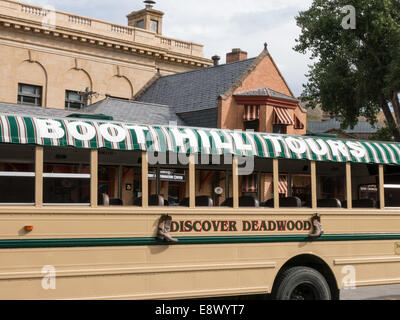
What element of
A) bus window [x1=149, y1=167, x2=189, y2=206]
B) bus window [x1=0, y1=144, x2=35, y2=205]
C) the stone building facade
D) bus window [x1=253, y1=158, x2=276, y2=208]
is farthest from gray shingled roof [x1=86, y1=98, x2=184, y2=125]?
bus window [x1=0, y1=144, x2=35, y2=205]

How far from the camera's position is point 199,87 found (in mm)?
34812

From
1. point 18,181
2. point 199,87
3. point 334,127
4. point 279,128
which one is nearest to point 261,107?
point 279,128

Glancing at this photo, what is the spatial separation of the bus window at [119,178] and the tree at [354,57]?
65.5 feet

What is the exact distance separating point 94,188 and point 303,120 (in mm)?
29067

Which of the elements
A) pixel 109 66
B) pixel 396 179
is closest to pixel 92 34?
pixel 109 66

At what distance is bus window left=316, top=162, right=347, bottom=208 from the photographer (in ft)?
31.0

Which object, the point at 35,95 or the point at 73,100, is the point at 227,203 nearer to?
the point at 35,95

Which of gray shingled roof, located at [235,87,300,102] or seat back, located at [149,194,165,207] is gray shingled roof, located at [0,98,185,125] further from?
seat back, located at [149,194,165,207]

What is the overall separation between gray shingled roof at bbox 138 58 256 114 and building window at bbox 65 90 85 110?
4.63 m

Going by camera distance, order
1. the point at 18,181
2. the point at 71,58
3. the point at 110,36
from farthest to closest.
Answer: the point at 110,36 < the point at 71,58 < the point at 18,181

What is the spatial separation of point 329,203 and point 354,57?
21286 mm

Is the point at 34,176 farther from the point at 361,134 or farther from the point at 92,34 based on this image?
the point at 361,134

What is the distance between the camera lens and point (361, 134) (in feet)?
257

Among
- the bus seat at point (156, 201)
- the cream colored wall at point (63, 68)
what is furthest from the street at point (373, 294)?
the cream colored wall at point (63, 68)
